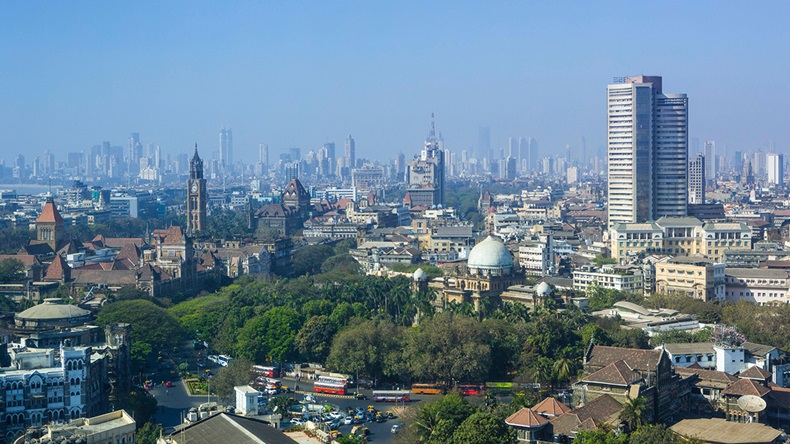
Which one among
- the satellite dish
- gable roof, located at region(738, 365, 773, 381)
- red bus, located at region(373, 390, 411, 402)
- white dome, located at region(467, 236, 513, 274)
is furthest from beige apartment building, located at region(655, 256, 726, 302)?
the satellite dish

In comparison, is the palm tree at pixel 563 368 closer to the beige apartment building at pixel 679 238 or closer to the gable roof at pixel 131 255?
the beige apartment building at pixel 679 238

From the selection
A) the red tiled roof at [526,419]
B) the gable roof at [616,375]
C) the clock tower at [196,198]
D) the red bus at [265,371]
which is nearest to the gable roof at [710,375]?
the gable roof at [616,375]

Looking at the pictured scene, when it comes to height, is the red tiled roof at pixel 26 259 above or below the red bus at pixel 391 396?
above

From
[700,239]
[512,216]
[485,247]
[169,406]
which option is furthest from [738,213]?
[169,406]

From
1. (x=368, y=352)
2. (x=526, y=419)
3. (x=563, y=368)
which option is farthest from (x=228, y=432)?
(x=563, y=368)

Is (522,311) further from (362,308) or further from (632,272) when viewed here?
(632,272)

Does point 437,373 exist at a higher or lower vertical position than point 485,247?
lower

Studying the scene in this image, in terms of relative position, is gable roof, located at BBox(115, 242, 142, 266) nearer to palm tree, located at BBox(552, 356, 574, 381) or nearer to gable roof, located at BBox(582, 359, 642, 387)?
palm tree, located at BBox(552, 356, 574, 381)
